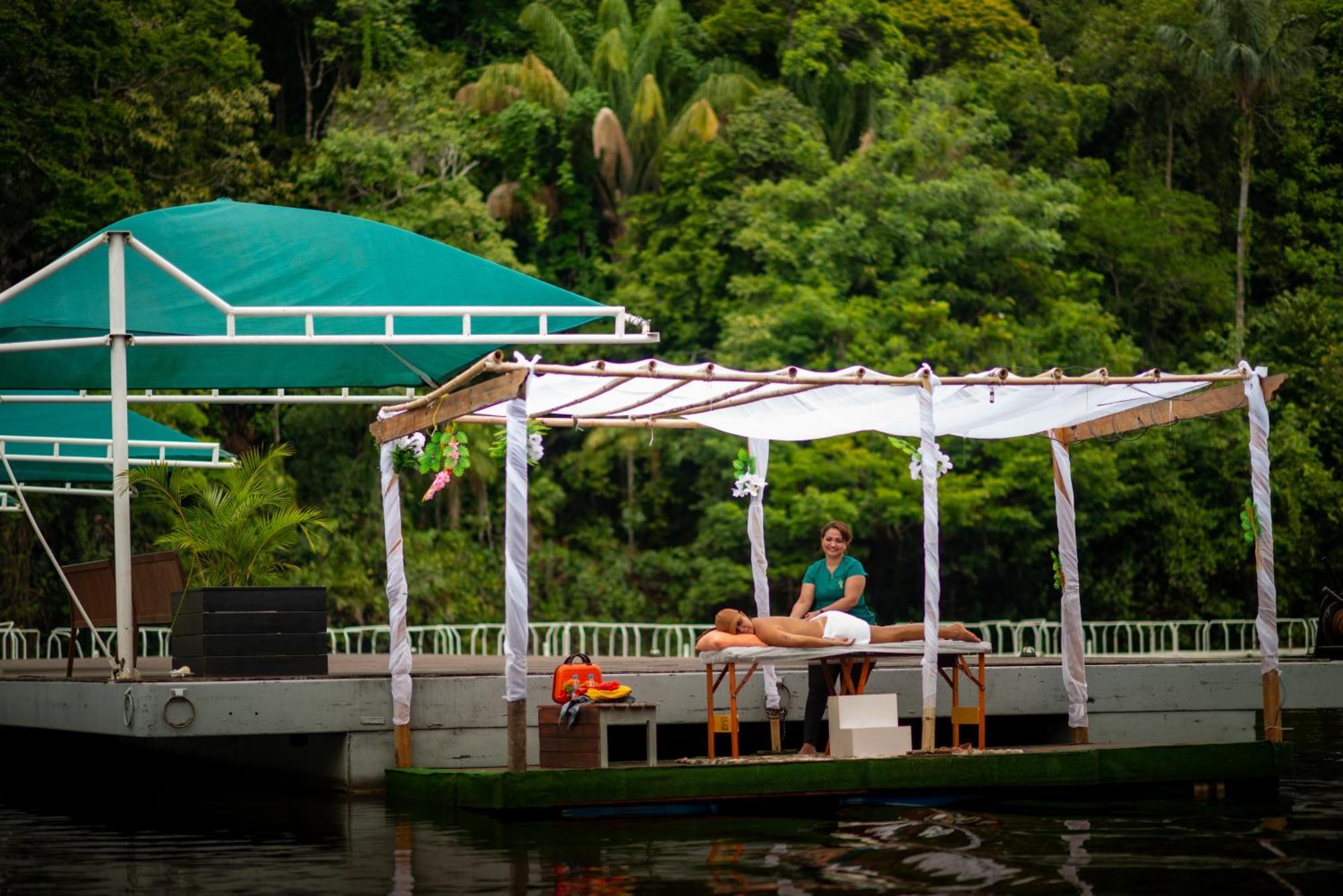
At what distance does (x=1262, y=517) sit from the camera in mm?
12492

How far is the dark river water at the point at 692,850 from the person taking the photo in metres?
8.30

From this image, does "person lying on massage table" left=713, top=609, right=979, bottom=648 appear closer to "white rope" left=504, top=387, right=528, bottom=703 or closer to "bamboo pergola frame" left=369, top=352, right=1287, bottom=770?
"bamboo pergola frame" left=369, top=352, right=1287, bottom=770

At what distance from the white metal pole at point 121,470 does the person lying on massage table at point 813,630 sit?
4.08m

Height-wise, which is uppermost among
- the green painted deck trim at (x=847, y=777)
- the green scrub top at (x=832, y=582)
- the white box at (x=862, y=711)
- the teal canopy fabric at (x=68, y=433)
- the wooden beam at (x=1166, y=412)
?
the teal canopy fabric at (x=68, y=433)

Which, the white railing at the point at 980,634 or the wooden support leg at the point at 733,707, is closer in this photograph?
the wooden support leg at the point at 733,707

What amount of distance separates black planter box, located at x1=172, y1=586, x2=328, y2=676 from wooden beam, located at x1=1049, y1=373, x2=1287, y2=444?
5.77m

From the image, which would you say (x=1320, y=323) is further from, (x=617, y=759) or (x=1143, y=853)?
(x=1143, y=853)

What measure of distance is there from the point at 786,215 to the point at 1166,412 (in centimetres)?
1965

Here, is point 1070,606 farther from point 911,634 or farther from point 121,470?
point 121,470

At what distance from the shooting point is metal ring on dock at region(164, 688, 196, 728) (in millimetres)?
11320

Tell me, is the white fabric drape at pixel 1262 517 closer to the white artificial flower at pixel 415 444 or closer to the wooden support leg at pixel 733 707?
the wooden support leg at pixel 733 707

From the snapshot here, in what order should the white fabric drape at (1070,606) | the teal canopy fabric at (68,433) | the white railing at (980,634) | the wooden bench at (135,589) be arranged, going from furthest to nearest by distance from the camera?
the white railing at (980,634) < the teal canopy fabric at (68,433) < the white fabric drape at (1070,606) < the wooden bench at (135,589)

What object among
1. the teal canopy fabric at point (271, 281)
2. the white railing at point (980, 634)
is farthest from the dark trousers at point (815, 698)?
the white railing at point (980, 634)

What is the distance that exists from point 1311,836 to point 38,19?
22809mm
